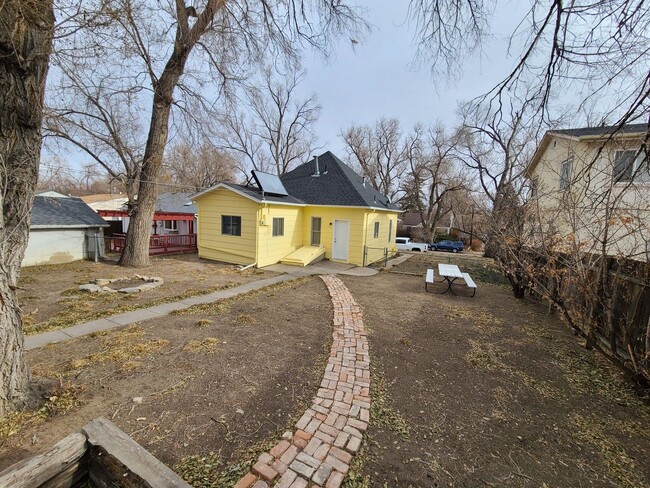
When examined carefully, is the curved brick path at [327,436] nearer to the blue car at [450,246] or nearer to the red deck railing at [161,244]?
the red deck railing at [161,244]

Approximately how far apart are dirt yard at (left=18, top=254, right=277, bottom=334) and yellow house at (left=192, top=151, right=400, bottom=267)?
1087 millimetres

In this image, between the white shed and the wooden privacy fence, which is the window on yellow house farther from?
the wooden privacy fence

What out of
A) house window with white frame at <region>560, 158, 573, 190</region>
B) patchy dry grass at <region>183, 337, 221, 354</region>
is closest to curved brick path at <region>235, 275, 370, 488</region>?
patchy dry grass at <region>183, 337, 221, 354</region>

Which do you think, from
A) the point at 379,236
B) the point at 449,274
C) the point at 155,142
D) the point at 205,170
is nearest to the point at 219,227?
the point at 155,142

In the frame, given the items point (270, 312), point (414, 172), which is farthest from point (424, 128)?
point (270, 312)

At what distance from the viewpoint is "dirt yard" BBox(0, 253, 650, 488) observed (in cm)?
237

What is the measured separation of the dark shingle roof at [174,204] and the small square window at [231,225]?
1036 centimetres

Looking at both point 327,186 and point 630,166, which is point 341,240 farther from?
point 630,166

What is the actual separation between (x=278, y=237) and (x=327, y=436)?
10.4m

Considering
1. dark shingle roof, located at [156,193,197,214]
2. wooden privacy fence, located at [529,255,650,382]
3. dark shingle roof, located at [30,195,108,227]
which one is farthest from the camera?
dark shingle roof, located at [156,193,197,214]

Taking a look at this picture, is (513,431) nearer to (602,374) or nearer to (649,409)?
(649,409)

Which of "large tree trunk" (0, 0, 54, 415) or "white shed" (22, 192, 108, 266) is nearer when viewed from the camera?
"large tree trunk" (0, 0, 54, 415)

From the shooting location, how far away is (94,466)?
2039mm

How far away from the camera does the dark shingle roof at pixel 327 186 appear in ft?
44.2
